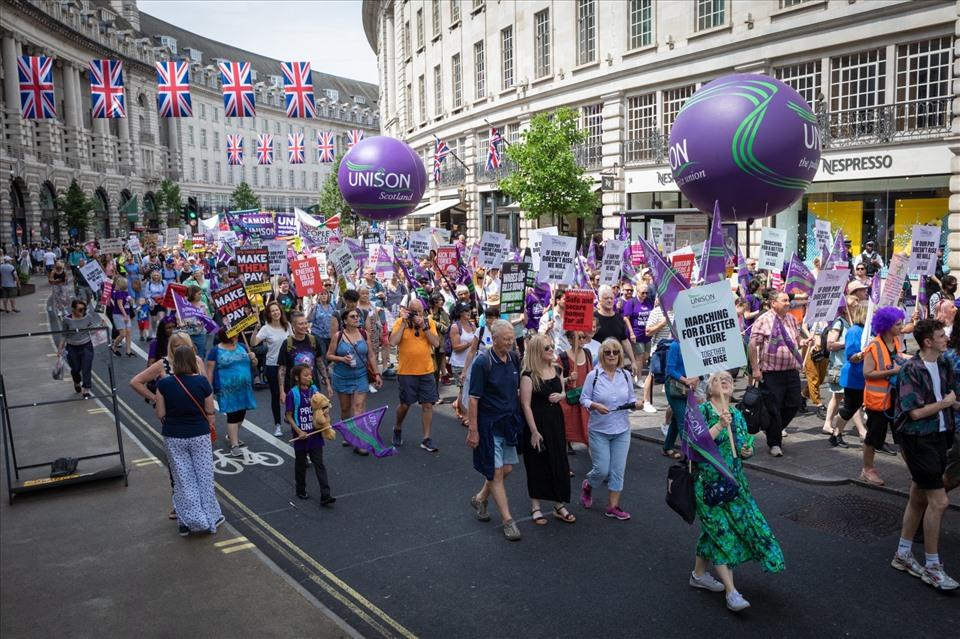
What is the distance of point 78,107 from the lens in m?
62.0

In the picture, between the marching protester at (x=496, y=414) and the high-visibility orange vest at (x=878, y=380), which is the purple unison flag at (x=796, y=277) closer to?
the high-visibility orange vest at (x=878, y=380)

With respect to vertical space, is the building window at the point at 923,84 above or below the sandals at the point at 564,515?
above

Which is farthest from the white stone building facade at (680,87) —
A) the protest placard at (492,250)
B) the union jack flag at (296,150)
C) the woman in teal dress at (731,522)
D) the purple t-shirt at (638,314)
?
the woman in teal dress at (731,522)

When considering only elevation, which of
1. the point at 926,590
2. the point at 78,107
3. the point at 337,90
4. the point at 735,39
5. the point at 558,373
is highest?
the point at 337,90

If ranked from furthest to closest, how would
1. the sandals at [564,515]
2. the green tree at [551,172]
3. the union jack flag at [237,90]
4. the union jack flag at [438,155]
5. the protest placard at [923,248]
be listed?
the union jack flag at [438,155] → the green tree at [551,172] → the union jack flag at [237,90] → the protest placard at [923,248] → the sandals at [564,515]

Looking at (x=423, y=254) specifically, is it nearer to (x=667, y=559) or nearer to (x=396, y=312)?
(x=396, y=312)

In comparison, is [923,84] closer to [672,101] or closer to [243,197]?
[672,101]

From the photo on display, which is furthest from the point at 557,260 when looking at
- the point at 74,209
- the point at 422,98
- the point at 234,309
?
the point at 74,209

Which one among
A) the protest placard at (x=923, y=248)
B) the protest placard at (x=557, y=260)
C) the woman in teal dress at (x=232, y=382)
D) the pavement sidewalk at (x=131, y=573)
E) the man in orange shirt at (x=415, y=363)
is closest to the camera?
the pavement sidewalk at (x=131, y=573)

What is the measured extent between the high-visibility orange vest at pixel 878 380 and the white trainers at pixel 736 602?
284cm

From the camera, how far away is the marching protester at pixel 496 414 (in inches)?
267

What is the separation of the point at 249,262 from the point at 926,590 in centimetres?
1102

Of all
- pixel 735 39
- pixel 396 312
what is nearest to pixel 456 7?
pixel 735 39

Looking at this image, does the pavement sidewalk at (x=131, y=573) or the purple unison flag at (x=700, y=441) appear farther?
the pavement sidewalk at (x=131, y=573)
